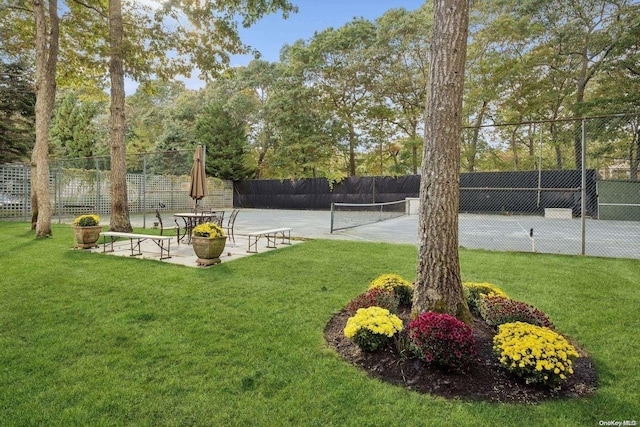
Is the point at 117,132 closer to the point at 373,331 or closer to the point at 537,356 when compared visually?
the point at 373,331

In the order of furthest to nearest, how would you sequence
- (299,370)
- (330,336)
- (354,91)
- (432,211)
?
(354,91) → (330,336) → (432,211) → (299,370)

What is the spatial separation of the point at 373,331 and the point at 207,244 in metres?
3.39

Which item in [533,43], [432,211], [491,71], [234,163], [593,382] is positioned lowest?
[593,382]

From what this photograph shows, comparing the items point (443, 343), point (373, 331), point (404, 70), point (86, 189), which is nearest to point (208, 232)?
point (373, 331)

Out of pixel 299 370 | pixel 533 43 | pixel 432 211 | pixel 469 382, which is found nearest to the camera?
pixel 469 382

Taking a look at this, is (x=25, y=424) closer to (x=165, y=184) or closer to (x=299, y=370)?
(x=299, y=370)

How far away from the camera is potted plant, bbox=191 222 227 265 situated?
5045 millimetres

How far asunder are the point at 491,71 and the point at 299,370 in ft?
65.4

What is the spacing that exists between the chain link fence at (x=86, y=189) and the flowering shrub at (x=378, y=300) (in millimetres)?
7869

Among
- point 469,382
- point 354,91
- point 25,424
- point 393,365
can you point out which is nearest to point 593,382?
point 469,382

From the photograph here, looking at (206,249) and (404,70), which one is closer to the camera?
(206,249)

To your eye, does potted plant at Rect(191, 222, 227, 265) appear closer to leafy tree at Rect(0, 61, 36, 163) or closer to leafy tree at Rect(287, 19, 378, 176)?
leafy tree at Rect(0, 61, 36, 163)

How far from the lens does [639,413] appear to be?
5.82 feet

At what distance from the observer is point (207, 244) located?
198 inches
